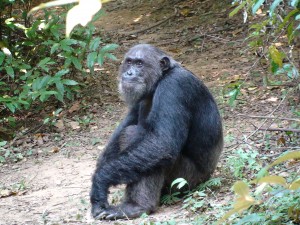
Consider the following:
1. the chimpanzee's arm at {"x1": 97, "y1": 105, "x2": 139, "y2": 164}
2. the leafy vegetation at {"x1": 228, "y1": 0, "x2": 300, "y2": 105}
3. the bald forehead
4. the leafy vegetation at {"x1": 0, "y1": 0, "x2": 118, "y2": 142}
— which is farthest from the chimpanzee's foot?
the leafy vegetation at {"x1": 0, "y1": 0, "x2": 118, "y2": 142}

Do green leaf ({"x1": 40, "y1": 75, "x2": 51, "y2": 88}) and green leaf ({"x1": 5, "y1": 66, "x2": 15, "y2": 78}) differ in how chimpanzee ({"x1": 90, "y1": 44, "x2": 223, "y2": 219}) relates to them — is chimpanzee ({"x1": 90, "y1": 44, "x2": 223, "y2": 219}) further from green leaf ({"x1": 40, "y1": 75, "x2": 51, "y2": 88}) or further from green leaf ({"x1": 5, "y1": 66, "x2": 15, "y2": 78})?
green leaf ({"x1": 5, "y1": 66, "x2": 15, "y2": 78})

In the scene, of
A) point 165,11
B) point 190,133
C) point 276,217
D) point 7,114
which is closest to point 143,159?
point 190,133

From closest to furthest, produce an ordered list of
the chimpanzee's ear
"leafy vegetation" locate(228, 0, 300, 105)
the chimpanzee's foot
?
1. "leafy vegetation" locate(228, 0, 300, 105)
2. the chimpanzee's foot
3. the chimpanzee's ear

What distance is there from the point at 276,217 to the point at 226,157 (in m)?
3.02

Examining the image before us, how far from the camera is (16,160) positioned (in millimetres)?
8289

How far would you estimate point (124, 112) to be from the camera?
370 inches

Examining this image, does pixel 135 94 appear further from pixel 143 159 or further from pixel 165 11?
pixel 165 11

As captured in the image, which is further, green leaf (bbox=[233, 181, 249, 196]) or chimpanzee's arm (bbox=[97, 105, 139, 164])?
chimpanzee's arm (bbox=[97, 105, 139, 164])

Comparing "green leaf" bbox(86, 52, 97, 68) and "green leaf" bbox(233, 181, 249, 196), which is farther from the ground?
"green leaf" bbox(233, 181, 249, 196)

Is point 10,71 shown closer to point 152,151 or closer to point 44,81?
point 44,81

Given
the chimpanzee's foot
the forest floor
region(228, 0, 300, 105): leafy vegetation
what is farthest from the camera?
the forest floor

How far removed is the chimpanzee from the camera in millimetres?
5691

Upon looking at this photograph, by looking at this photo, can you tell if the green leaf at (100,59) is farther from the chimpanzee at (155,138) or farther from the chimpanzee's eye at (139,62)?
the chimpanzee's eye at (139,62)

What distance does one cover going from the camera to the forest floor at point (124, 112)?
6184 millimetres
